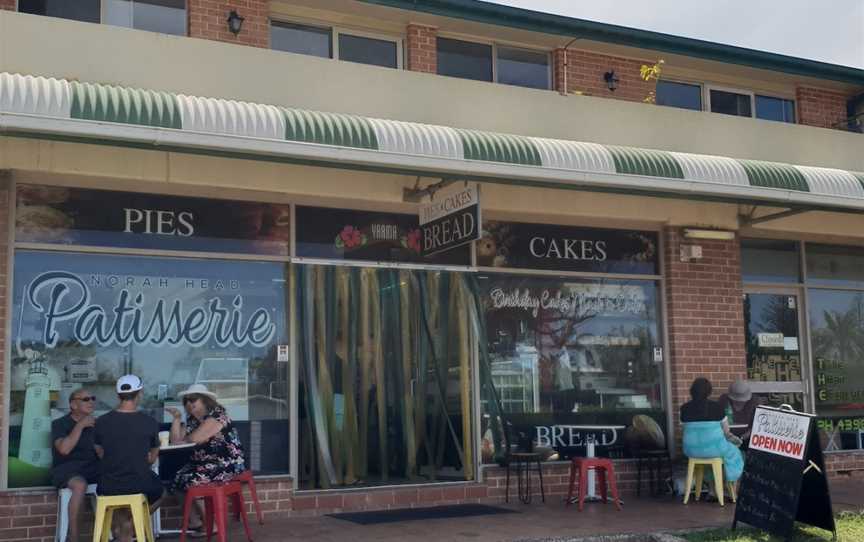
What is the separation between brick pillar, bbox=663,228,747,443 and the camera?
11.8 metres

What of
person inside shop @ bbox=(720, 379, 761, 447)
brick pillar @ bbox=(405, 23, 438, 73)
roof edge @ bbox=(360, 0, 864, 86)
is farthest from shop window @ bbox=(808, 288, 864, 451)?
brick pillar @ bbox=(405, 23, 438, 73)

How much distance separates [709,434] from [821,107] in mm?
6617

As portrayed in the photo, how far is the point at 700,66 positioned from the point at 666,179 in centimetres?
453

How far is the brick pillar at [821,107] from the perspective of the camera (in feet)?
47.4

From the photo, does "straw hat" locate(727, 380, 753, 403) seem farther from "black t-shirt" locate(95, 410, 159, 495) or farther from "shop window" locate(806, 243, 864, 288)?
"black t-shirt" locate(95, 410, 159, 495)

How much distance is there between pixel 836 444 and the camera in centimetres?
1292

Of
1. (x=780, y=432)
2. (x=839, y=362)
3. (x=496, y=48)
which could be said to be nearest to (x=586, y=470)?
(x=780, y=432)

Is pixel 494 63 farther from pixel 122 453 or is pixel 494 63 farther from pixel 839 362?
pixel 122 453

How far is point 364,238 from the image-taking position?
10.5m

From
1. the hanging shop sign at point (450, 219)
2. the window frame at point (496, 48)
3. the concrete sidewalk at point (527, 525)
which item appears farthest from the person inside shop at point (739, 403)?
the window frame at point (496, 48)

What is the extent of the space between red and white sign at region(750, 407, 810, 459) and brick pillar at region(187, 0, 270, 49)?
6613mm

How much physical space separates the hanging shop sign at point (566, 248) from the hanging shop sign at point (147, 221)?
249cm

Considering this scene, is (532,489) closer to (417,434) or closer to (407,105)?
(417,434)

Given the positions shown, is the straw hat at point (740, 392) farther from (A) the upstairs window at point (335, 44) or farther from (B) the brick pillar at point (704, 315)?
(A) the upstairs window at point (335, 44)
